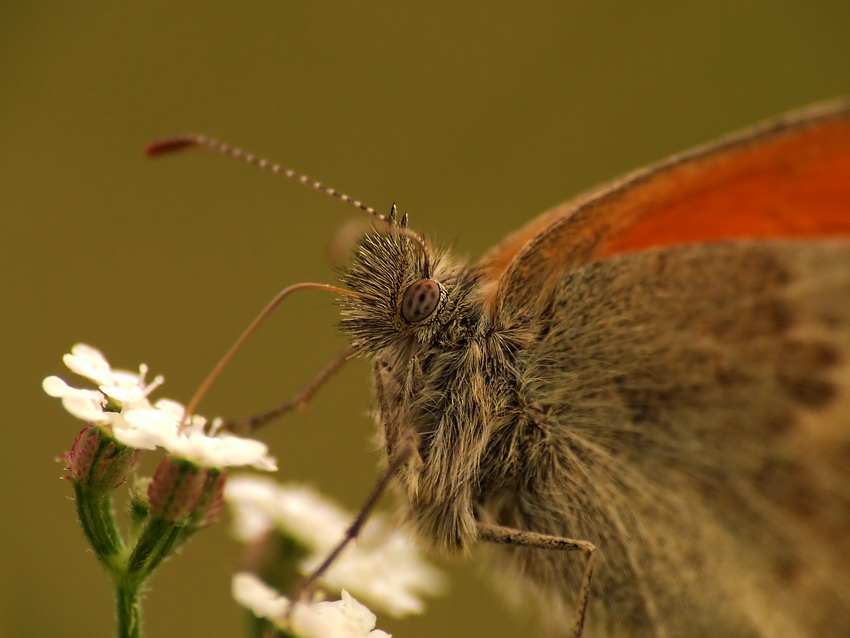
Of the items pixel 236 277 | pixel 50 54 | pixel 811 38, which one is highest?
pixel 811 38

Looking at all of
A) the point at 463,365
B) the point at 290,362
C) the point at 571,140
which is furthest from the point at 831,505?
the point at 571,140

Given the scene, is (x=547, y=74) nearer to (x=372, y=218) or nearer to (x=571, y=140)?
(x=571, y=140)

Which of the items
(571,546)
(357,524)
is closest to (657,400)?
(571,546)

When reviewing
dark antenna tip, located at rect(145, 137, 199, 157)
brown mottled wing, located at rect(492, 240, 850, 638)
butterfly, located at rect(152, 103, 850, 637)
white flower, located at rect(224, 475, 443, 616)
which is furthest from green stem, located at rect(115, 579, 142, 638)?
dark antenna tip, located at rect(145, 137, 199, 157)

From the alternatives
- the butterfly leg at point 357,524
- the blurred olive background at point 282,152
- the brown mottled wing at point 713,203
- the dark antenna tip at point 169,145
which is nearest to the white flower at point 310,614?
the butterfly leg at point 357,524

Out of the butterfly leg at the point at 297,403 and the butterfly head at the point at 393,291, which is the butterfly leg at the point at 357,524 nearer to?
the butterfly head at the point at 393,291
